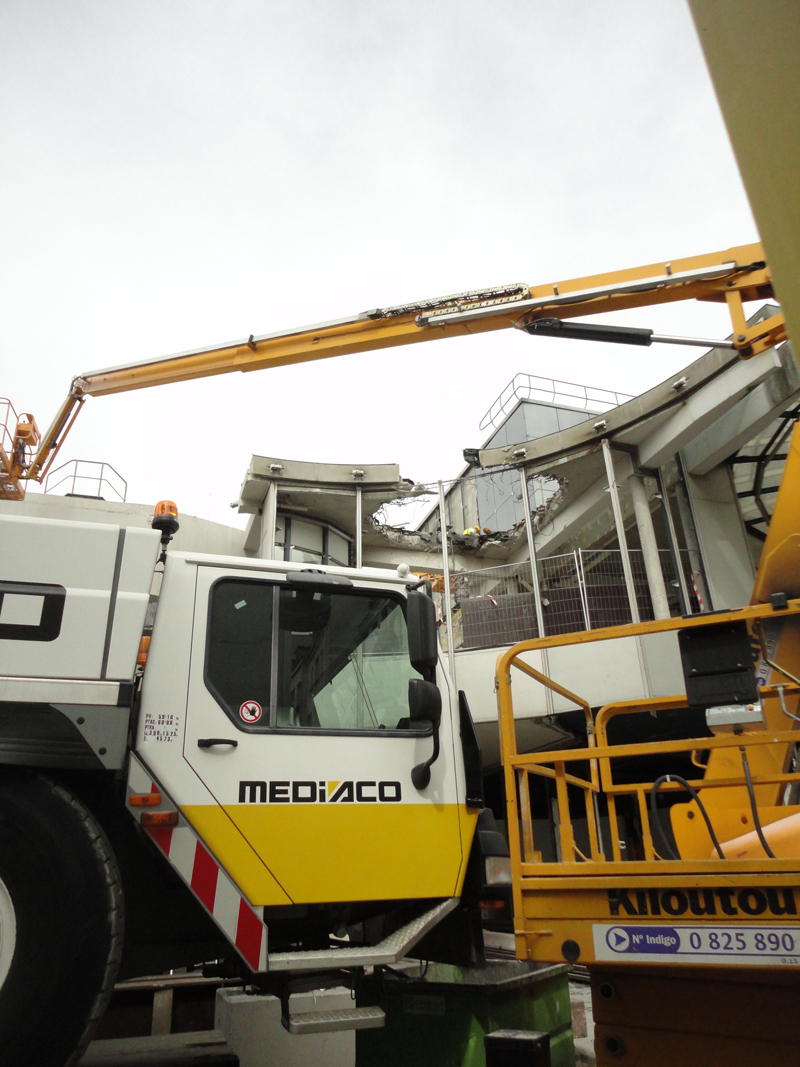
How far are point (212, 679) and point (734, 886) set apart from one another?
2367 millimetres

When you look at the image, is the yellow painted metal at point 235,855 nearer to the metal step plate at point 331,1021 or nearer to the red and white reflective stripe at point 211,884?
the red and white reflective stripe at point 211,884

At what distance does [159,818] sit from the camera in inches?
122

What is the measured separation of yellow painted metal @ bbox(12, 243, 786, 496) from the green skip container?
606 cm

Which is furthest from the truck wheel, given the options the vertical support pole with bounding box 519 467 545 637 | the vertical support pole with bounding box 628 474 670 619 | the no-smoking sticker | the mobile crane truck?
the vertical support pole with bounding box 628 474 670 619

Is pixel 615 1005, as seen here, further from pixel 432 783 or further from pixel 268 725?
pixel 268 725

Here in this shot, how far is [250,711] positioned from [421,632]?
0.90 meters

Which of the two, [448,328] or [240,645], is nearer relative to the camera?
[240,645]

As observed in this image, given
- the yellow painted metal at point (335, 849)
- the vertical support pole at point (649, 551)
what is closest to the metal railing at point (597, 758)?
the yellow painted metal at point (335, 849)

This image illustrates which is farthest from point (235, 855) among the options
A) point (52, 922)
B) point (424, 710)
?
point (424, 710)

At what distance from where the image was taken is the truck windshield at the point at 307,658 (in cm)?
356

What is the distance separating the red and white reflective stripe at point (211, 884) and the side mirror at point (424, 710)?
0.97 metres

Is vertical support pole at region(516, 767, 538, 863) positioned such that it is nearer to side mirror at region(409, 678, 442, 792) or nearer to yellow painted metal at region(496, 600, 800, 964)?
yellow painted metal at region(496, 600, 800, 964)

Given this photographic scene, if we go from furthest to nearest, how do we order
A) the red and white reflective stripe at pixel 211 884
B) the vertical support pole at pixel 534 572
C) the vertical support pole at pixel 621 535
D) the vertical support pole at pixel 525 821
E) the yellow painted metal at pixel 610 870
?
the vertical support pole at pixel 534 572
the vertical support pole at pixel 621 535
the vertical support pole at pixel 525 821
the red and white reflective stripe at pixel 211 884
the yellow painted metal at pixel 610 870

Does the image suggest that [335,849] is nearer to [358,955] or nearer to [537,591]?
[358,955]
